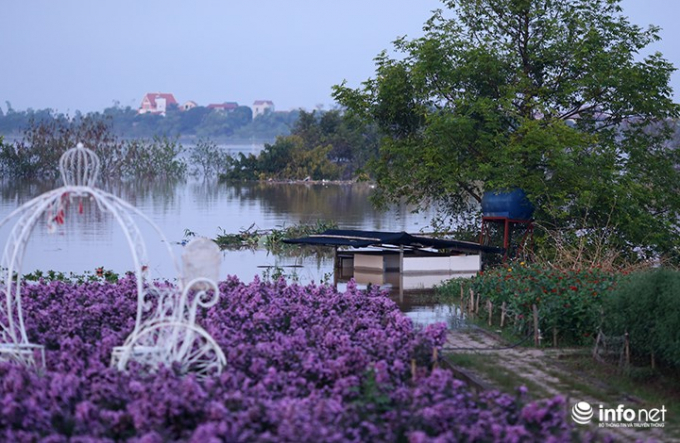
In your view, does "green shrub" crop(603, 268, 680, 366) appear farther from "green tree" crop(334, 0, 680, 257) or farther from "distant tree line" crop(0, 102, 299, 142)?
"distant tree line" crop(0, 102, 299, 142)

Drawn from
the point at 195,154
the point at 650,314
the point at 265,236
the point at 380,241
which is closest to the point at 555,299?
the point at 650,314

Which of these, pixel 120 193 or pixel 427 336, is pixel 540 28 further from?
pixel 120 193

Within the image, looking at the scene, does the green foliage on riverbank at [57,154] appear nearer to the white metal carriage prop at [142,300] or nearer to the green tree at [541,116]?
the green tree at [541,116]

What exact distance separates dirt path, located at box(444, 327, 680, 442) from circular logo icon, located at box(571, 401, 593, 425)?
0.40 ft

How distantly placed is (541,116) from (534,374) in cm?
1503

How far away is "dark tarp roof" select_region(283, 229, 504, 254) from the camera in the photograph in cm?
2039

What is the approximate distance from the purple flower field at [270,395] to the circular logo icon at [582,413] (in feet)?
3.04

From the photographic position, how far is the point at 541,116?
85.6 feet

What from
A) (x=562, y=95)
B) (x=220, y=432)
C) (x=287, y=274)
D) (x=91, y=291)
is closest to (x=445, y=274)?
(x=287, y=274)

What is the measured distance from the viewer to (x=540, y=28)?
24.7 metres

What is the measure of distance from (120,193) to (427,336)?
134ft

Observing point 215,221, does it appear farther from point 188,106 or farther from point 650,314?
point 188,106

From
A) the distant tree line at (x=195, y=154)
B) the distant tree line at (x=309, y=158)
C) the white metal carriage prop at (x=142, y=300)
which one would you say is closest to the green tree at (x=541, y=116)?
the white metal carriage prop at (x=142, y=300)

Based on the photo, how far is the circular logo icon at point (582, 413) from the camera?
9659mm
